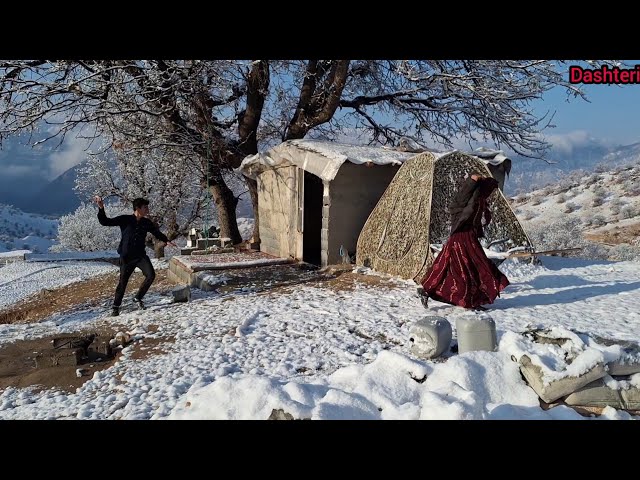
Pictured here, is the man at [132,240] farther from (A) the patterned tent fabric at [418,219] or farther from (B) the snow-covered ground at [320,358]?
(A) the patterned tent fabric at [418,219]

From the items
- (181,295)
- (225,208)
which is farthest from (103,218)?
(225,208)

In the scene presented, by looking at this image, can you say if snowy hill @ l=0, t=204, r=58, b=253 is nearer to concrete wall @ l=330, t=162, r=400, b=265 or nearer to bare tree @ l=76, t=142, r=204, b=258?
bare tree @ l=76, t=142, r=204, b=258

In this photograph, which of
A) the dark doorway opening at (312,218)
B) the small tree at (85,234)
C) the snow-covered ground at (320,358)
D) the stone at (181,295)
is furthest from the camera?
the small tree at (85,234)

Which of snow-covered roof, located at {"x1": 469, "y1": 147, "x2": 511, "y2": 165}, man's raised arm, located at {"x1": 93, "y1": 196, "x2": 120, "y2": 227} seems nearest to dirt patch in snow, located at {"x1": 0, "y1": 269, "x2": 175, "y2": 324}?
man's raised arm, located at {"x1": 93, "y1": 196, "x2": 120, "y2": 227}

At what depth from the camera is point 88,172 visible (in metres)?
23.0

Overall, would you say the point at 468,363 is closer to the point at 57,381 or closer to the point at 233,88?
the point at 57,381

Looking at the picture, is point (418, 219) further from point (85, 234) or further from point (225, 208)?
point (85, 234)

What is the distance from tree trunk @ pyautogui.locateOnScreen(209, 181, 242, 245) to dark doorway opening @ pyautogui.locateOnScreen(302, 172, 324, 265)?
3.71 meters

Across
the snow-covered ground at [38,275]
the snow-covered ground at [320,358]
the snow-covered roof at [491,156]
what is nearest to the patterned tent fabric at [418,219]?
the snow-covered ground at [320,358]


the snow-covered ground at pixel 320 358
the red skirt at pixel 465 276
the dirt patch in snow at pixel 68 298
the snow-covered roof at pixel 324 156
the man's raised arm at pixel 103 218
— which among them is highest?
the snow-covered roof at pixel 324 156

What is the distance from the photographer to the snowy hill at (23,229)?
43.2 metres

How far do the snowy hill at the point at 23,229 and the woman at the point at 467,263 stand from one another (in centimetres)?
4392
